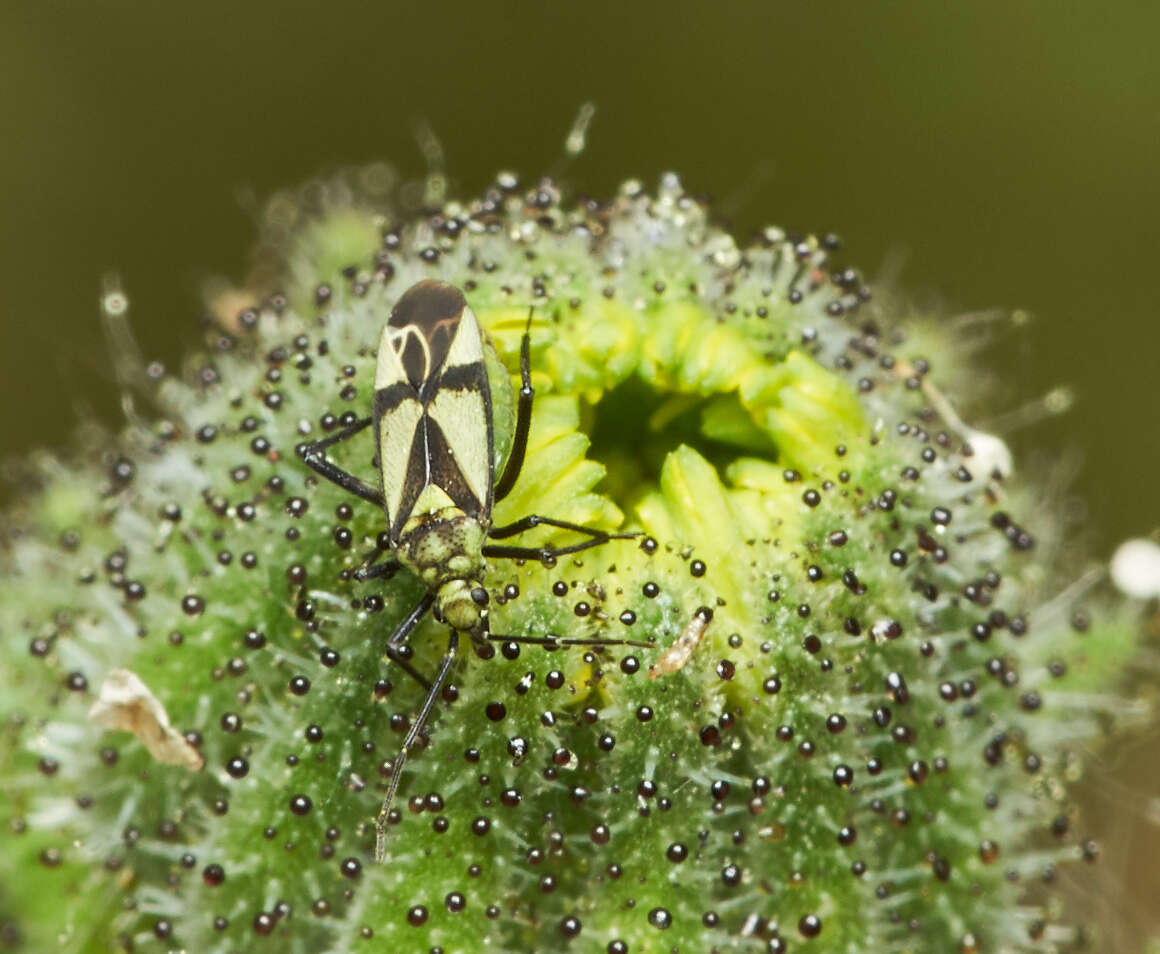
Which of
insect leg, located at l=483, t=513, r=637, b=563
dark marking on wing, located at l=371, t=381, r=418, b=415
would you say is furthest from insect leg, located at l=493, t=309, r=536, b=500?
dark marking on wing, located at l=371, t=381, r=418, b=415

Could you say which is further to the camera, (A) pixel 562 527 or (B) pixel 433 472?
(B) pixel 433 472

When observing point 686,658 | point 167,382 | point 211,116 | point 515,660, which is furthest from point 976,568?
point 211,116

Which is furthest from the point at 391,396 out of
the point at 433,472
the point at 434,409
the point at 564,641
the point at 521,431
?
the point at 564,641

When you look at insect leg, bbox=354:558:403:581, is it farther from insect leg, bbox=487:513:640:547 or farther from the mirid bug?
insect leg, bbox=487:513:640:547

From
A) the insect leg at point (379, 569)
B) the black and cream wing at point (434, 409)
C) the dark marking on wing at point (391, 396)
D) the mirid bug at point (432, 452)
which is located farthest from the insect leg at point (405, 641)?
the dark marking on wing at point (391, 396)

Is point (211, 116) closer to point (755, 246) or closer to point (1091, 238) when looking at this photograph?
point (755, 246)

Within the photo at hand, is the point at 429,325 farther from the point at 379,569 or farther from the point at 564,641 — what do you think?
the point at 564,641
